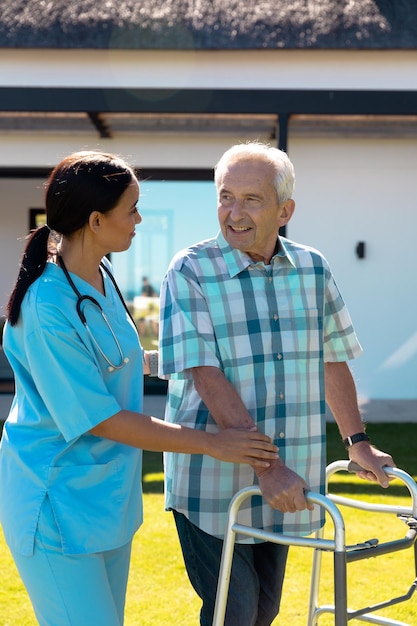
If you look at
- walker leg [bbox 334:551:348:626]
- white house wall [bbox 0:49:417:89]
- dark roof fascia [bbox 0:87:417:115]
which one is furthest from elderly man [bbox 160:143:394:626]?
white house wall [bbox 0:49:417:89]

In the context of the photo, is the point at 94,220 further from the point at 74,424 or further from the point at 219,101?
the point at 219,101

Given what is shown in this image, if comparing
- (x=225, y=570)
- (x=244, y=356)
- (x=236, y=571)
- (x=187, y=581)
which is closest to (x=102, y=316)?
(x=244, y=356)

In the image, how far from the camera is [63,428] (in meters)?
2.07

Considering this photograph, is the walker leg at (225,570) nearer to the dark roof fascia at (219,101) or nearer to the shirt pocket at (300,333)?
the shirt pocket at (300,333)

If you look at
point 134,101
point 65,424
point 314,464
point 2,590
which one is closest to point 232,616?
point 314,464

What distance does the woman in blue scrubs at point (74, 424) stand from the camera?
2.08 meters

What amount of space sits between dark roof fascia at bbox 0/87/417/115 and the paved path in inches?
129

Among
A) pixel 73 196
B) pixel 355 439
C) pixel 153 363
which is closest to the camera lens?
pixel 73 196

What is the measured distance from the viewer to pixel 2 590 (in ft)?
14.4

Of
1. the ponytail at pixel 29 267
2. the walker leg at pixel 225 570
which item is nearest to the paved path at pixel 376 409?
the walker leg at pixel 225 570

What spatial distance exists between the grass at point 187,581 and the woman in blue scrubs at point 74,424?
2052 mm

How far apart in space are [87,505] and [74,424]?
0.74 feet

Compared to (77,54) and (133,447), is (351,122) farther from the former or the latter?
(133,447)

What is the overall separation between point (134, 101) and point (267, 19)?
191 centimetres
